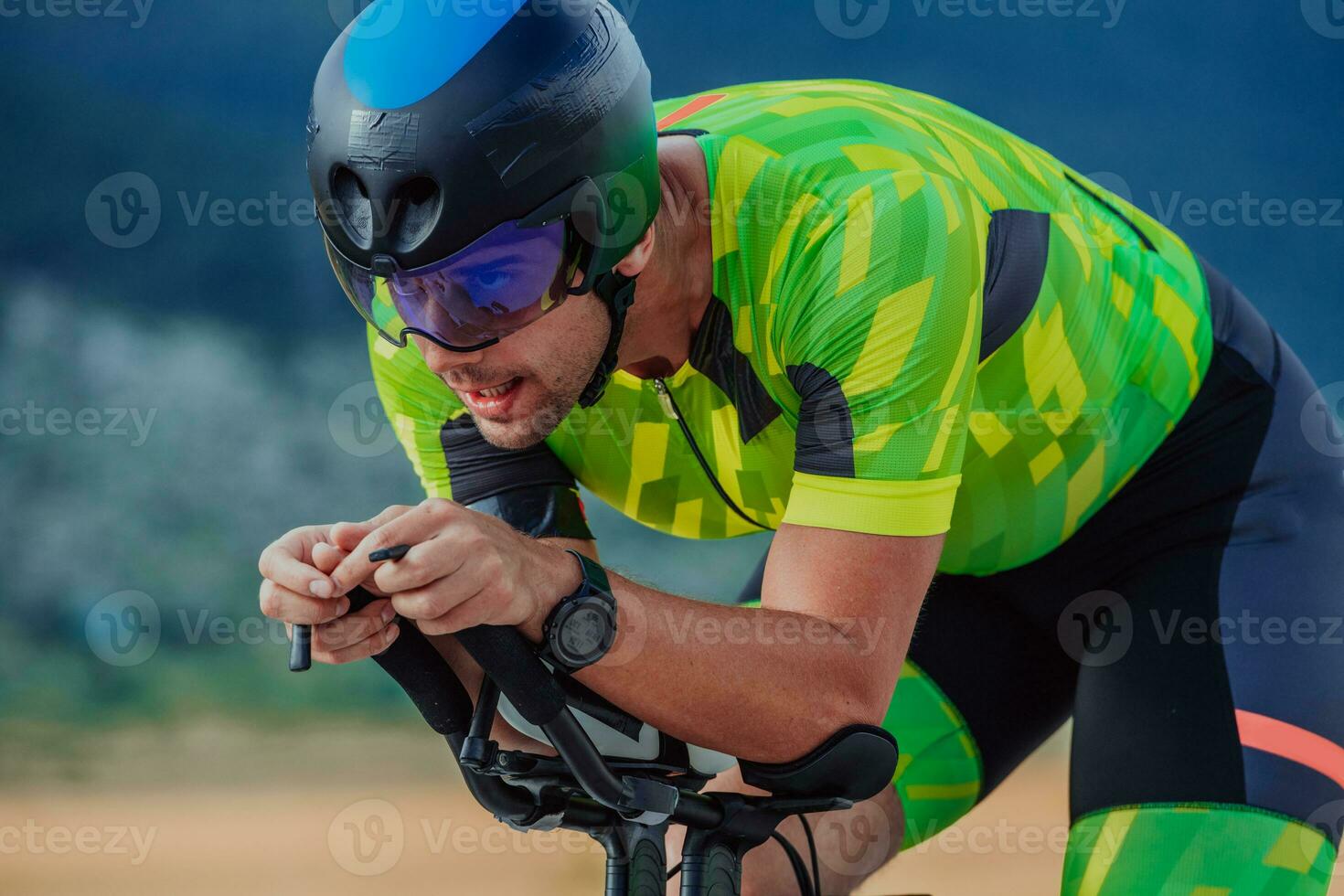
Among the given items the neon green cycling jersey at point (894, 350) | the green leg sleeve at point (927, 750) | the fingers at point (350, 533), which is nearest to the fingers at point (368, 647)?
the fingers at point (350, 533)

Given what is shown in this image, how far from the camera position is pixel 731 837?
1.47 meters

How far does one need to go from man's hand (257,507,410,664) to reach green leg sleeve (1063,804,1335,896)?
39.2 inches

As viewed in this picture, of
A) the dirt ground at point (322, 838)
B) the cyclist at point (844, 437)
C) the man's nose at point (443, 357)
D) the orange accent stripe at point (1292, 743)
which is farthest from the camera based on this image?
the dirt ground at point (322, 838)

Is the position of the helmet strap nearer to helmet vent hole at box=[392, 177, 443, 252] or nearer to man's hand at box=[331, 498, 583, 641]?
helmet vent hole at box=[392, 177, 443, 252]

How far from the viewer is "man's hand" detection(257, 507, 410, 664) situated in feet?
4.05

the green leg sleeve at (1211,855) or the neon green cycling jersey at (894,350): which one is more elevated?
the neon green cycling jersey at (894,350)

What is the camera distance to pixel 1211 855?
168 centimetres

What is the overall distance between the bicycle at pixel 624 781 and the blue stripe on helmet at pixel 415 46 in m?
0.58

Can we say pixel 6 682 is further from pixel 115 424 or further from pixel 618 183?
pixel 618 183

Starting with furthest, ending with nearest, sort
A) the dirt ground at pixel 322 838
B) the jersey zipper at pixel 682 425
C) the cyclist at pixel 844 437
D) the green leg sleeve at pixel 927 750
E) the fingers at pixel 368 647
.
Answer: the dirt ground at pixel 322 838 < the green leg sleeve at pixel 927 750 < the jersey zipper at pixel 682 425 < the cyclist at pixel 844 437 < the fingers at pixel 368 647

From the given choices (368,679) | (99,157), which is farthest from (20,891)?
(99,157)

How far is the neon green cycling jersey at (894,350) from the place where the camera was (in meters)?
1.53

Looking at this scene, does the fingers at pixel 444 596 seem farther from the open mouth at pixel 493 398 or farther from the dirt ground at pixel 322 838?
the dirt ground at pixel 322 838

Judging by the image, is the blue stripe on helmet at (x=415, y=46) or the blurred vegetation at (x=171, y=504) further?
the blurred vegetation at (x=171, y=504)
